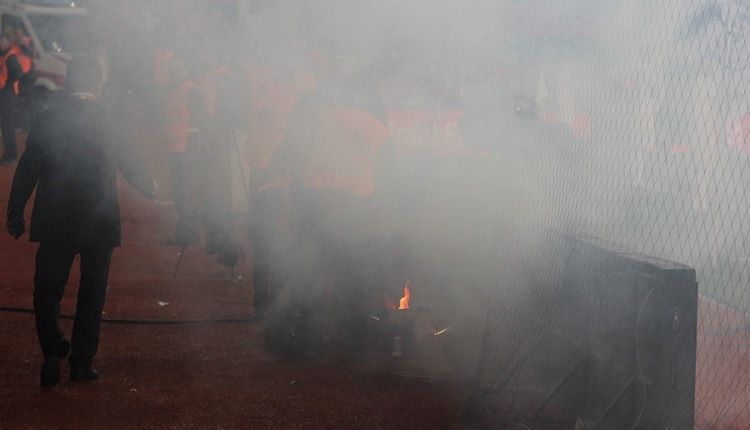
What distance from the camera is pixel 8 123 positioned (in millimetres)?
13172

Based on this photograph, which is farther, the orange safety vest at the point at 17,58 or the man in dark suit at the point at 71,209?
the orange safety vest at the point at 17,58

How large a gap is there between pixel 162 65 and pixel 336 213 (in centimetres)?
216

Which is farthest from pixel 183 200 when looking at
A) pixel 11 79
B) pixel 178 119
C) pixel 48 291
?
pixel 11 79

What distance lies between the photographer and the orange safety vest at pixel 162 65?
234 inches

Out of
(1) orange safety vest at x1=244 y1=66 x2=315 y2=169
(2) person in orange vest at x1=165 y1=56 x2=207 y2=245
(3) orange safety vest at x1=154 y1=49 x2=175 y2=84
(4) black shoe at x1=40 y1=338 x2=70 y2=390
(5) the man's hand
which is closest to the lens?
(4) black shoe at x1=40 y1=338 x2=70 y2=390

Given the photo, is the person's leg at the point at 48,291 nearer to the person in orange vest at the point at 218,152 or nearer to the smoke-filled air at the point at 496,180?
the smoke-filled air at the point at 496,180

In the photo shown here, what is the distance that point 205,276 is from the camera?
27.2ft

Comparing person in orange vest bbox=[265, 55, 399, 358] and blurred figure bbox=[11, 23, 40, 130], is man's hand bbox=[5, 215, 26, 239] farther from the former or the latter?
blurred figure bbox=[11, 23, 40, 130]

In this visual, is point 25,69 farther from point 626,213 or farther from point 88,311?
point 626,213

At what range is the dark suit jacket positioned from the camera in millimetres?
4926

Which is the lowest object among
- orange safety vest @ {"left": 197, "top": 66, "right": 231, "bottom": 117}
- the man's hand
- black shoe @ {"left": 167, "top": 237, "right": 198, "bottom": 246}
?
black shoe @ {"left": 167, "top": 237, "right": 198, "bottom": 246}

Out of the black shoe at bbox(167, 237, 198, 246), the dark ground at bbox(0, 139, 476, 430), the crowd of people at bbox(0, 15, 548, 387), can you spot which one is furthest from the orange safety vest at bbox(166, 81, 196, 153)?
the dark ground at bbox(0, 139, 476, 430)

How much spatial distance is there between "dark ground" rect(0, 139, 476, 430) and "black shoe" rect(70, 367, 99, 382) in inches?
2.2

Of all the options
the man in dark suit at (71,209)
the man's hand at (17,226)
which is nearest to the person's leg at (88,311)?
the man in dark suit at (71,209)
